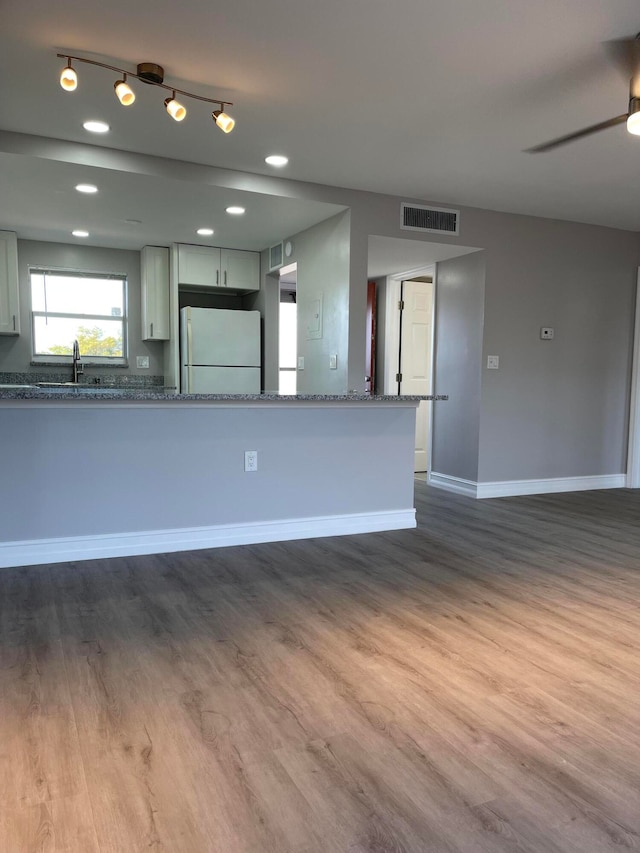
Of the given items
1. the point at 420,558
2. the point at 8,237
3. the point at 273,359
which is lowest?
the point at 420,558

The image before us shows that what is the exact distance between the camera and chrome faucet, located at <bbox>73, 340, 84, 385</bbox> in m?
5.68

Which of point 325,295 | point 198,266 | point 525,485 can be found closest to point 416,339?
point 325,295

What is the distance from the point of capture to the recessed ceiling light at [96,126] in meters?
3.29

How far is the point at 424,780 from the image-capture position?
1.50m

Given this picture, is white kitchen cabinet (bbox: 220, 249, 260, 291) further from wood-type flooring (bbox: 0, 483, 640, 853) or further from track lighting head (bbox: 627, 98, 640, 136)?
track lighting head (bbox: 627, 98, 640, 136)

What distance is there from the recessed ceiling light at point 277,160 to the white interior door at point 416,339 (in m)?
2.69

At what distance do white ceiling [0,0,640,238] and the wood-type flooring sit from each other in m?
2.39

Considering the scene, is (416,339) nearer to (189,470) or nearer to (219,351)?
(219,351)

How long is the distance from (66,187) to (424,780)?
414cm

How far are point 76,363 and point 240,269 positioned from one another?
6.02 feet

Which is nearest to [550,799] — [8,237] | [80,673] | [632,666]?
[632,666]

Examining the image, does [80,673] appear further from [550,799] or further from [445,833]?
[550,799]

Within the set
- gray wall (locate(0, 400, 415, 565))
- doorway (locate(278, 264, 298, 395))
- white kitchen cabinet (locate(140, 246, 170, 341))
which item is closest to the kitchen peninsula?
gray wall (locate(0, 400, 415, 565))

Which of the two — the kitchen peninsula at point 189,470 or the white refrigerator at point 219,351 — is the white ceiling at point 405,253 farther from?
the kitchen peninsula at point 189,470
